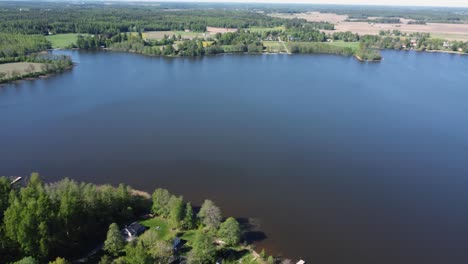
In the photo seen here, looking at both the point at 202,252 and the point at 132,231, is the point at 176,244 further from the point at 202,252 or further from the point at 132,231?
the point at 132,231

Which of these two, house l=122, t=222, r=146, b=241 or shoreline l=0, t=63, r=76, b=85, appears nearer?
house l=122, t=222, r=146, b=241

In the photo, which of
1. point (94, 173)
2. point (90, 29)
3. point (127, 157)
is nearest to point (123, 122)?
point (127, 157)

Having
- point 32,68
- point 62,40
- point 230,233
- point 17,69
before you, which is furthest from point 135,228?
point 62,40

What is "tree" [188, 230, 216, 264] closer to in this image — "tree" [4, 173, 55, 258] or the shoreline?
"tree" [4, 173, 55, 258]

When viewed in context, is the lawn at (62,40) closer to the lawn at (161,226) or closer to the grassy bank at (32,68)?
the grassy bank at (32,68)

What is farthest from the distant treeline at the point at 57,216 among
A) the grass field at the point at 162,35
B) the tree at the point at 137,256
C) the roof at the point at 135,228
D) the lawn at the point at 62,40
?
the grass field at the point at 162,35

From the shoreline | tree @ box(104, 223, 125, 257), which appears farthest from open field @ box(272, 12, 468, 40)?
tree @ box(104, 223, 125, 257)

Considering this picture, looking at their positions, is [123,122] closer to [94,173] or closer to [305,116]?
[94,173]
